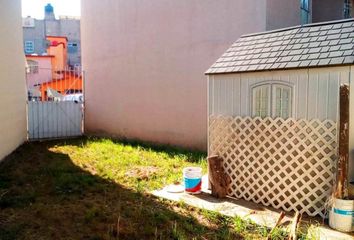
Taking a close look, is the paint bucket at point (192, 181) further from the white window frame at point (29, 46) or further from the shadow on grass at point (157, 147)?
the white window frame at point (29, 46)

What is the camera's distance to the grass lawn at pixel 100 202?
14.6ft

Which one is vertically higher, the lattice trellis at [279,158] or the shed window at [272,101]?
the shed window at [272,101]

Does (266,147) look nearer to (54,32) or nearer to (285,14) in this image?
(285,14)

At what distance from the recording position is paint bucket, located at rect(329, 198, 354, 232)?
14.4 ft

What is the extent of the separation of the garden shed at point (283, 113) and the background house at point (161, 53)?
320cm

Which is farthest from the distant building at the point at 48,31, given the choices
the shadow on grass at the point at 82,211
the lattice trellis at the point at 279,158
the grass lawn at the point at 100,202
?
the lattice trellis at the point at 279,158

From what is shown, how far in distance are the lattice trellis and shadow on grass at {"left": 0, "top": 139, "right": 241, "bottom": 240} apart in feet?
3.74

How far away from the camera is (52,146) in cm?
1055

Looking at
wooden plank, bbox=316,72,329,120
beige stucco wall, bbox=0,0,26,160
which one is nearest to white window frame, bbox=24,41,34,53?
beige stucco wall, bbox=0,0,26,160

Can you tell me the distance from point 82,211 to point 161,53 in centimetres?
675

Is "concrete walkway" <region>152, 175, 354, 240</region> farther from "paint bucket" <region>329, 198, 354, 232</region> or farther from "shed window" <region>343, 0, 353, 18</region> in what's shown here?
"shed window" <region>343, 0, 353, 18</region>

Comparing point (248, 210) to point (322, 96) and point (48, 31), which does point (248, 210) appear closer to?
point (322, 96)

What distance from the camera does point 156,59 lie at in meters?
11.0

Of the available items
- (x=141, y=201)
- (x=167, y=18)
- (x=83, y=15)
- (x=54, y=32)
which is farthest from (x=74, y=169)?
(x=54, y=32)
